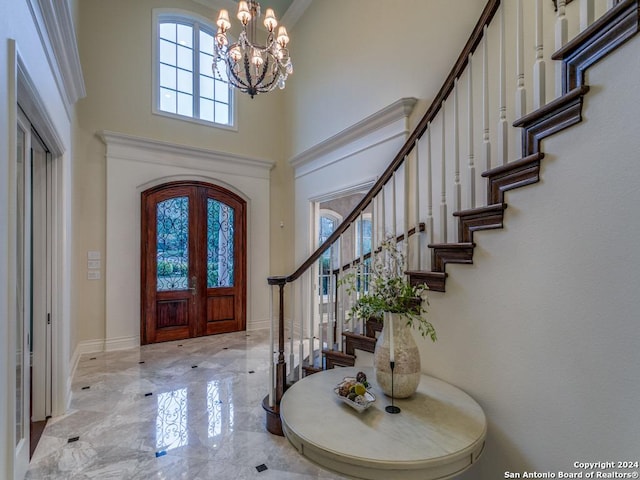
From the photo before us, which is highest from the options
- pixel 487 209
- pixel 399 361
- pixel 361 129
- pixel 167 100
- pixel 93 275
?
pixel 167 100

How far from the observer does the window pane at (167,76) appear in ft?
17.2

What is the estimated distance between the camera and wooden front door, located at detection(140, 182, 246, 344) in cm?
498

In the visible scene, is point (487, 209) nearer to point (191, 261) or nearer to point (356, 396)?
point (356, 396)

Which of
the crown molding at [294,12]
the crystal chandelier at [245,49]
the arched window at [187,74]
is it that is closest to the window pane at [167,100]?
the arched window at [187,74]

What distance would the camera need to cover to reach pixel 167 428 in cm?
258

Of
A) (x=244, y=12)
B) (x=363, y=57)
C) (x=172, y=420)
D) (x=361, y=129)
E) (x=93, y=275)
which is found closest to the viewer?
(x=172, y=420)

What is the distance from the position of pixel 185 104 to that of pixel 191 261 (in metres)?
2.75

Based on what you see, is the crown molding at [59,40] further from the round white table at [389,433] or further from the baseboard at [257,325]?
the baseboard at [257,325]

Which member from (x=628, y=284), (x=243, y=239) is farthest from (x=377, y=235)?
(x=243, y=239)

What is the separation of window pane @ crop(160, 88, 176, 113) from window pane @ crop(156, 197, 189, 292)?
154cm

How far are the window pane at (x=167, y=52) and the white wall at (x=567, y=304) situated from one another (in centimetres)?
585

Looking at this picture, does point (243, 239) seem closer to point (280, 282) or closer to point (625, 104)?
point (280, 282)

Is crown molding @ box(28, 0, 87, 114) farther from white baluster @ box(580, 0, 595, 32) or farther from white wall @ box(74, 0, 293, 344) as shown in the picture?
white baluster @ box(580, 0, 595, 32)

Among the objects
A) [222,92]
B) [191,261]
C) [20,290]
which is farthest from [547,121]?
[222,92]
